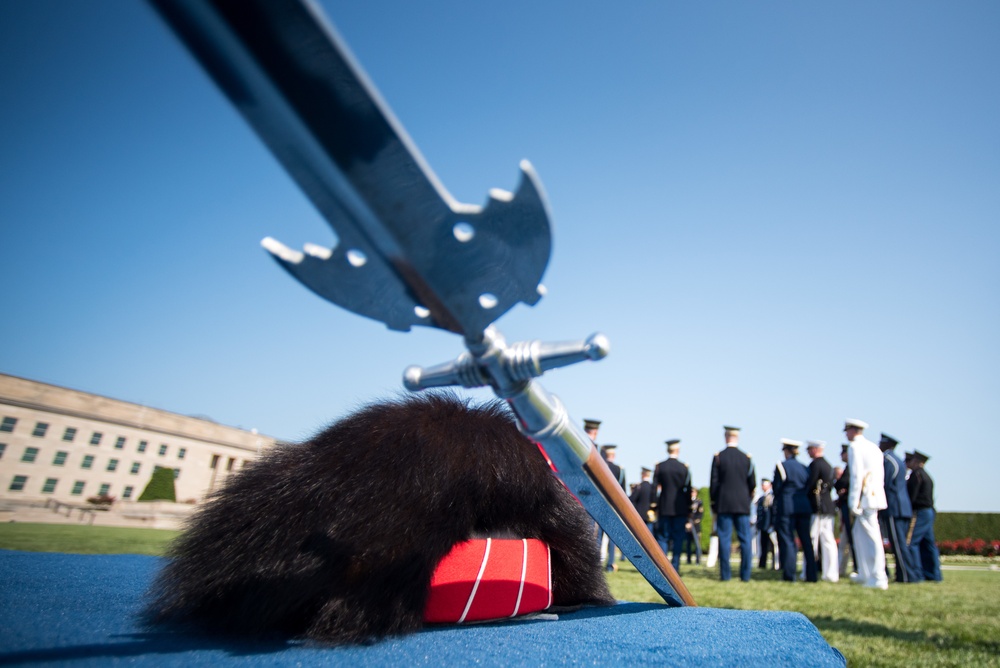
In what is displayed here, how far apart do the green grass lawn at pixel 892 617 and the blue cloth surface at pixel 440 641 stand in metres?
1.45

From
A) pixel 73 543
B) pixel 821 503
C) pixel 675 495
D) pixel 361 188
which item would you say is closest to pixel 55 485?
pixel 73 543

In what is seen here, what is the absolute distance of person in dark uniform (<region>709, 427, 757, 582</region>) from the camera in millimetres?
8273

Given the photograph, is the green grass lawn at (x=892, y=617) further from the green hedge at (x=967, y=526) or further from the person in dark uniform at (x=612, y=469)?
the green hedge at (x=967, y=526)

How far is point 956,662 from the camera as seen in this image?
9.69ft

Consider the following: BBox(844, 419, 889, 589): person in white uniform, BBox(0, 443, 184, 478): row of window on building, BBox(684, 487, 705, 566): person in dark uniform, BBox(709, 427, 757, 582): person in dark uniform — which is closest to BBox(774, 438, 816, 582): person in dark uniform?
BBox(709, 427, 757, 582): person in dark uniform

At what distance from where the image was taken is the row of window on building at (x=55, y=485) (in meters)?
46.2

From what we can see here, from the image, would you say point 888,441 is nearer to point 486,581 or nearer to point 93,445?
point 486,581

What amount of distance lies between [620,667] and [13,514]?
89.6 ft

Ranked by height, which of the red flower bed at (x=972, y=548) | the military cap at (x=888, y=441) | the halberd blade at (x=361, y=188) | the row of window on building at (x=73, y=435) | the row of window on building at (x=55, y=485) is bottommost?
the red flower bed at (x=972, y=548)

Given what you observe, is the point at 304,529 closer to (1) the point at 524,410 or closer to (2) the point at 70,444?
(1) the point at 524,410

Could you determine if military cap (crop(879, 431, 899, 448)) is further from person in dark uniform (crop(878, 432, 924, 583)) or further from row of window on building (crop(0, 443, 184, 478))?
row of window on building (crop(0, 443, 184, 478))

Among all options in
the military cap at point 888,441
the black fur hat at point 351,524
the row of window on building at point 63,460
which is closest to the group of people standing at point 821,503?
the military cap at point 888,441

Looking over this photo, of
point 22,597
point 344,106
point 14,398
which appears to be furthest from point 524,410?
point 14,398

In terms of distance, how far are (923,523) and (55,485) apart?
208ft
